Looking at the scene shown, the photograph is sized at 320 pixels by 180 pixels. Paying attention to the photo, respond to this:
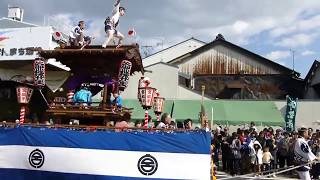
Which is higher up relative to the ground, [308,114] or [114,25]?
[114,25]

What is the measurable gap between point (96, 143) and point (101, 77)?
2997 millimetres

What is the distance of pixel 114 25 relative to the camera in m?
10.4

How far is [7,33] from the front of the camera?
1994 cm

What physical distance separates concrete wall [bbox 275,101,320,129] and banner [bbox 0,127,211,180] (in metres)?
21.3

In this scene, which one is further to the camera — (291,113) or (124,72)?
(291,113)

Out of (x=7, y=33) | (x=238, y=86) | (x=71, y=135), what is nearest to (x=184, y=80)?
(x=238, y=86)

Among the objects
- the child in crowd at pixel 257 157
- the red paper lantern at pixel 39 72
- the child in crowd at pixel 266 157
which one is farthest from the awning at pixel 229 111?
the red paper lantern at pixel 39 72

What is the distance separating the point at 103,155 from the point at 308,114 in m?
22.3

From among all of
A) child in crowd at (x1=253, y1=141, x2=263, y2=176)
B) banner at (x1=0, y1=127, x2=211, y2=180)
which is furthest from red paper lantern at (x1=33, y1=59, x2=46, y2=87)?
child in crowd at (x1=253, y1=141, x2=263, y2=176)

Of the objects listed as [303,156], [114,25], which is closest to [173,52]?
[303,156]

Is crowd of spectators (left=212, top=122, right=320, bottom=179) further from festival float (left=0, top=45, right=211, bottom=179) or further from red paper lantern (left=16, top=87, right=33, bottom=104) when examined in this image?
red paper lantern (left=16, top=87, right=33, bottom=104)

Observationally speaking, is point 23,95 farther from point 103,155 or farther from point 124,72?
point 103,155

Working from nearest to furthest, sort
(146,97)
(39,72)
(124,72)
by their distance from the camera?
(146,97)
(124,72)
(39,72)

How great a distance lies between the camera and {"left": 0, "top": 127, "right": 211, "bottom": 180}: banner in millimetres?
8016
